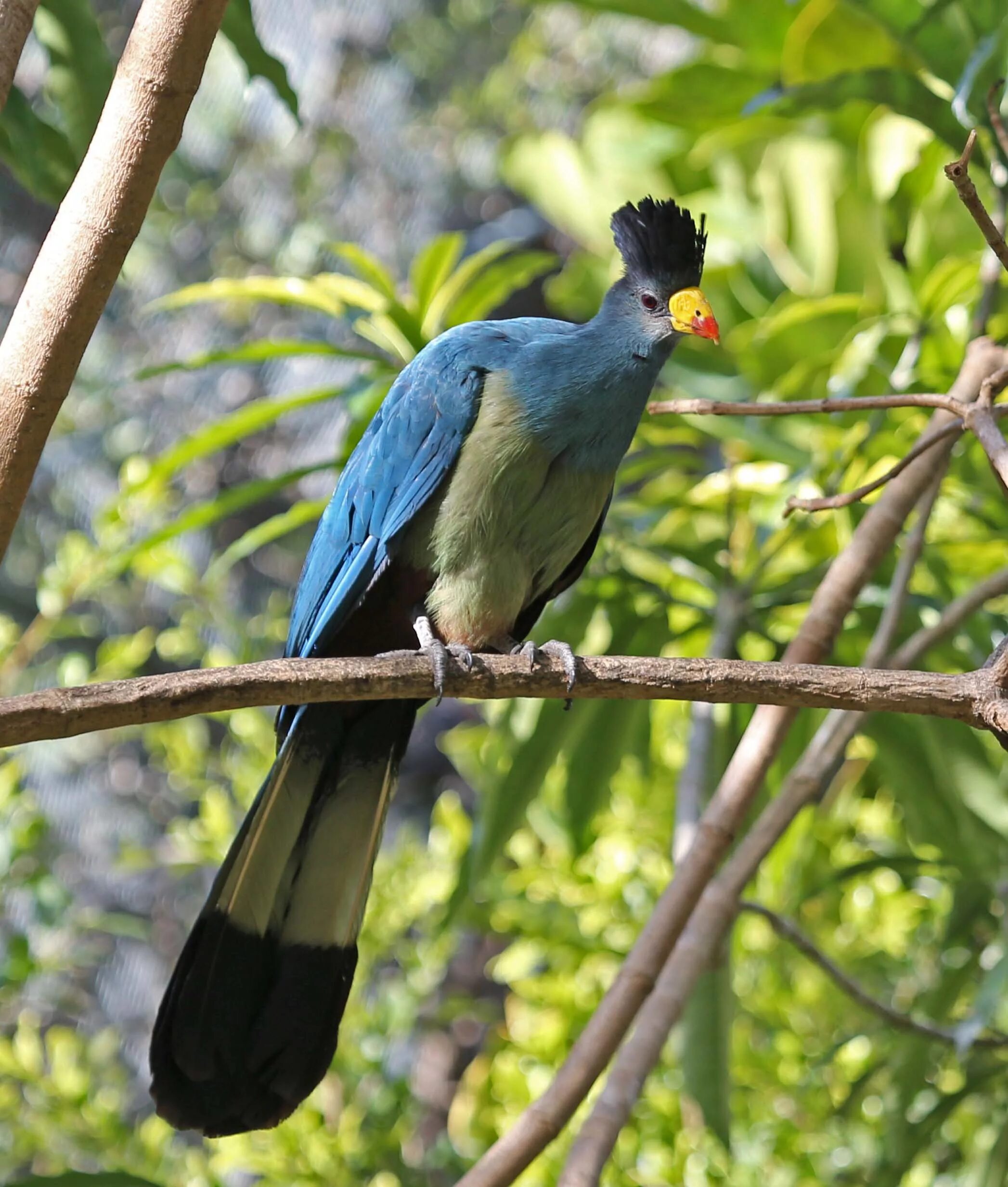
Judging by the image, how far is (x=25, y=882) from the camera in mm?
2410

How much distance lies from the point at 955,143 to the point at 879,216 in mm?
530

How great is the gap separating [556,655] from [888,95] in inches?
40.2

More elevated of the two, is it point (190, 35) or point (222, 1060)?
point (190, 35)

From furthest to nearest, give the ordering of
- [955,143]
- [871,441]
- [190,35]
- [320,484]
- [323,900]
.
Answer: [320,484] < [871,441] < [955,143] < [323,900] < [190,35]

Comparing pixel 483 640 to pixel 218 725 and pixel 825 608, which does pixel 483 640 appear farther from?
pixel 218 725

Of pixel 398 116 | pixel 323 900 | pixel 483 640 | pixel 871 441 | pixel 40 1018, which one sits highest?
pixel 398 116

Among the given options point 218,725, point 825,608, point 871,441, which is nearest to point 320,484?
point 218,725

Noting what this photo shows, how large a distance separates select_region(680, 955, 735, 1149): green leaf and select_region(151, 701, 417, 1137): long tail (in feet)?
1.85

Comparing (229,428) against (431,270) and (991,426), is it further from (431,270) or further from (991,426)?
(991,426)

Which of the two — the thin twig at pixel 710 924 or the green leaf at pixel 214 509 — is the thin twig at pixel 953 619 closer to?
the thin twig at pixel 710 924

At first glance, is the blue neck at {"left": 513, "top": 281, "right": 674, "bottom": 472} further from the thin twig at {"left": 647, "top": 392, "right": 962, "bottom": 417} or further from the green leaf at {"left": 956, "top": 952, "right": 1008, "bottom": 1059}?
the green leaf at {"left": 956, "top": 952, "right": 1008, "bottom": 1059}

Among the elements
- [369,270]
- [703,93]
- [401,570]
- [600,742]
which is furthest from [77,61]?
[600,742]

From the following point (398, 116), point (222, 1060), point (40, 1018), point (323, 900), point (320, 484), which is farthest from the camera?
point (398, 116)

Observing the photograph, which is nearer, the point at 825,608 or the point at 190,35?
the point at 190,35
